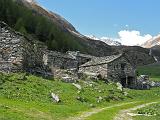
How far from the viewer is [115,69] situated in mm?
91625

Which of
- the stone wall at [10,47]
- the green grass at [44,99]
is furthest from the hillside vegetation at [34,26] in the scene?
the green grass at [44,99]

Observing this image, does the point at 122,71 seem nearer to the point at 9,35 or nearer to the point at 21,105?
the point at 9,35

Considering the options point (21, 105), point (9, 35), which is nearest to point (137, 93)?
point (9, 35)

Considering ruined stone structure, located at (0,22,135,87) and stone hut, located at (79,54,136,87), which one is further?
stone hut, located at (79,54,136,87)

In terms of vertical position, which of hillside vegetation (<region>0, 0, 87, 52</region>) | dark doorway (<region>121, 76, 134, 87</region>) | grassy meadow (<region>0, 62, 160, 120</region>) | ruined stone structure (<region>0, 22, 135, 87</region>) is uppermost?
hillside vegetation (<region>0, 0, 87, 52</region>)

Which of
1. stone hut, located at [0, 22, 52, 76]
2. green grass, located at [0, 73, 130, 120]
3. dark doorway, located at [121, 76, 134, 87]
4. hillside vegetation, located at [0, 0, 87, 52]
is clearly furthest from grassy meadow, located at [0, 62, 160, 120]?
hillside vegetation, located at [0, 0, 87, 52]

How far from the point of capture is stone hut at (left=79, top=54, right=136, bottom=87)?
296 feet

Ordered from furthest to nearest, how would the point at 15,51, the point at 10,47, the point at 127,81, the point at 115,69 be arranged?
1. the point at 127,81
2. the point at 115,69
3. the point at 10,47
4. the point at 15,51

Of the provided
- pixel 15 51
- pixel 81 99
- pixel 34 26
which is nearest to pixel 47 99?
pixel 81 99

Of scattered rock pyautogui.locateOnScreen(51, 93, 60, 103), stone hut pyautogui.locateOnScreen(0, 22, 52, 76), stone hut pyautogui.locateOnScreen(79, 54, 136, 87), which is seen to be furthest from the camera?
stone hut pyautogui.locateOnScreen(79, 54, 136, 87)

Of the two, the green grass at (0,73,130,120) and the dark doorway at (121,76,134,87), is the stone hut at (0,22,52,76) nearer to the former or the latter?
the green grass at (0,73,130,120)

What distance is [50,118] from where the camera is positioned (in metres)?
36.2

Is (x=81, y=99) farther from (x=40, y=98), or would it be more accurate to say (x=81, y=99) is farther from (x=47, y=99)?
(x=40, y=98)

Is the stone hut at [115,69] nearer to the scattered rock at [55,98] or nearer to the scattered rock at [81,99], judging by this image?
the scattered rock at [81,99]
